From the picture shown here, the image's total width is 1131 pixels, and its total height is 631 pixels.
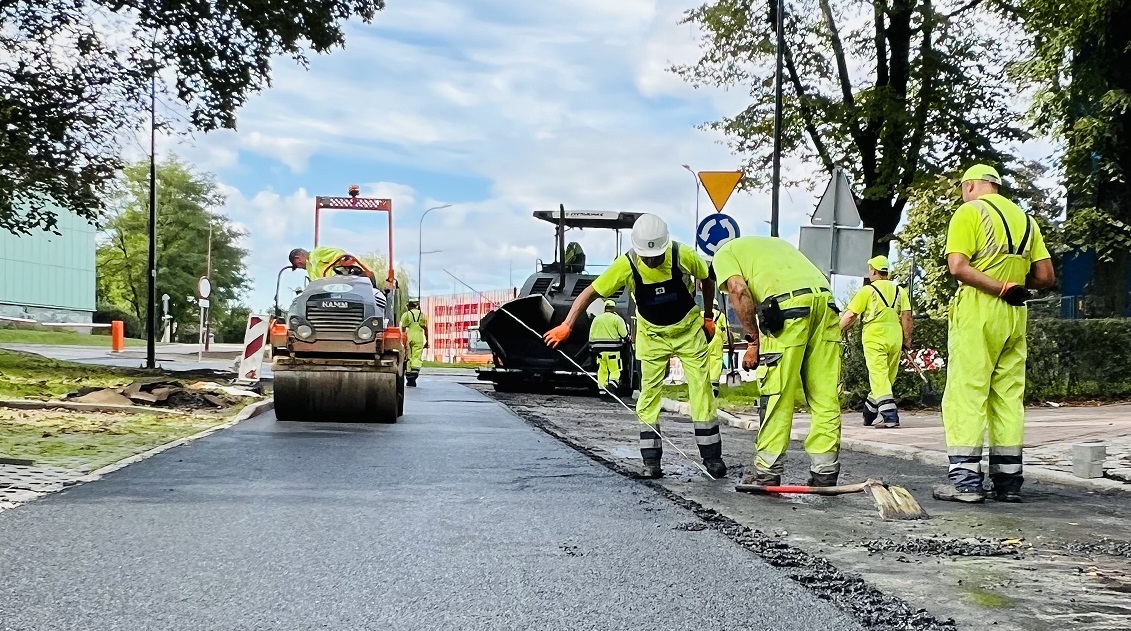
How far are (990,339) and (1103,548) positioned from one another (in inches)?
77.3

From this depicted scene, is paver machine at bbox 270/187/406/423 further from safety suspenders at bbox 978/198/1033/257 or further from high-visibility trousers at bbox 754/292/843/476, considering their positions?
safety suspenders at bbox 978/198/1033/257

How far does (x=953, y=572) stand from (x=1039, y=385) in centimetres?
1178

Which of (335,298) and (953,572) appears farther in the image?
(335,298)

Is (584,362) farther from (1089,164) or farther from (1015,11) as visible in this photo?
(1015,11)

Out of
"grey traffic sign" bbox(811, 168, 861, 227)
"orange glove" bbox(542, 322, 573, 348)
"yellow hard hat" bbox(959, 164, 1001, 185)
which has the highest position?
"grey traffic sign" bbox(811, 168, 861, 227)

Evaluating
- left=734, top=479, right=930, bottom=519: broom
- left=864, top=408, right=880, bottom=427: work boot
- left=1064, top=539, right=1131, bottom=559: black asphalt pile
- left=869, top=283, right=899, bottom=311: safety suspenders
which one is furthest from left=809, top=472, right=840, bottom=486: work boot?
left=864, top=408, right=880, bottom=427: work boot

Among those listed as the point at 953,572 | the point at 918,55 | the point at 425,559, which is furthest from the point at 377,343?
the point at 918,55

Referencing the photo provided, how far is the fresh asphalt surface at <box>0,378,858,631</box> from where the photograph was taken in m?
4.07

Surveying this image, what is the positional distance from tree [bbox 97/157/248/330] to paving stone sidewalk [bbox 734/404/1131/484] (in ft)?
218

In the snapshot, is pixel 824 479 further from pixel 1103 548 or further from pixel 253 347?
pixel 253 347

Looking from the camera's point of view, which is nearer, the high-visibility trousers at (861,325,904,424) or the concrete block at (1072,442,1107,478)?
the concrete block at (1072,442,1107,478)

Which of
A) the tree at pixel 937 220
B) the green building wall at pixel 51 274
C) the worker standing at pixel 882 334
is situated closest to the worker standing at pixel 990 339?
the worker standing at pixel 882 334

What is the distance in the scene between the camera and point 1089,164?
20.4 m

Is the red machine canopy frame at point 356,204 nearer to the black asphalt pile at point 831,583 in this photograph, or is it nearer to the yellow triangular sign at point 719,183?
the yellow triangular sign at point 719,183
